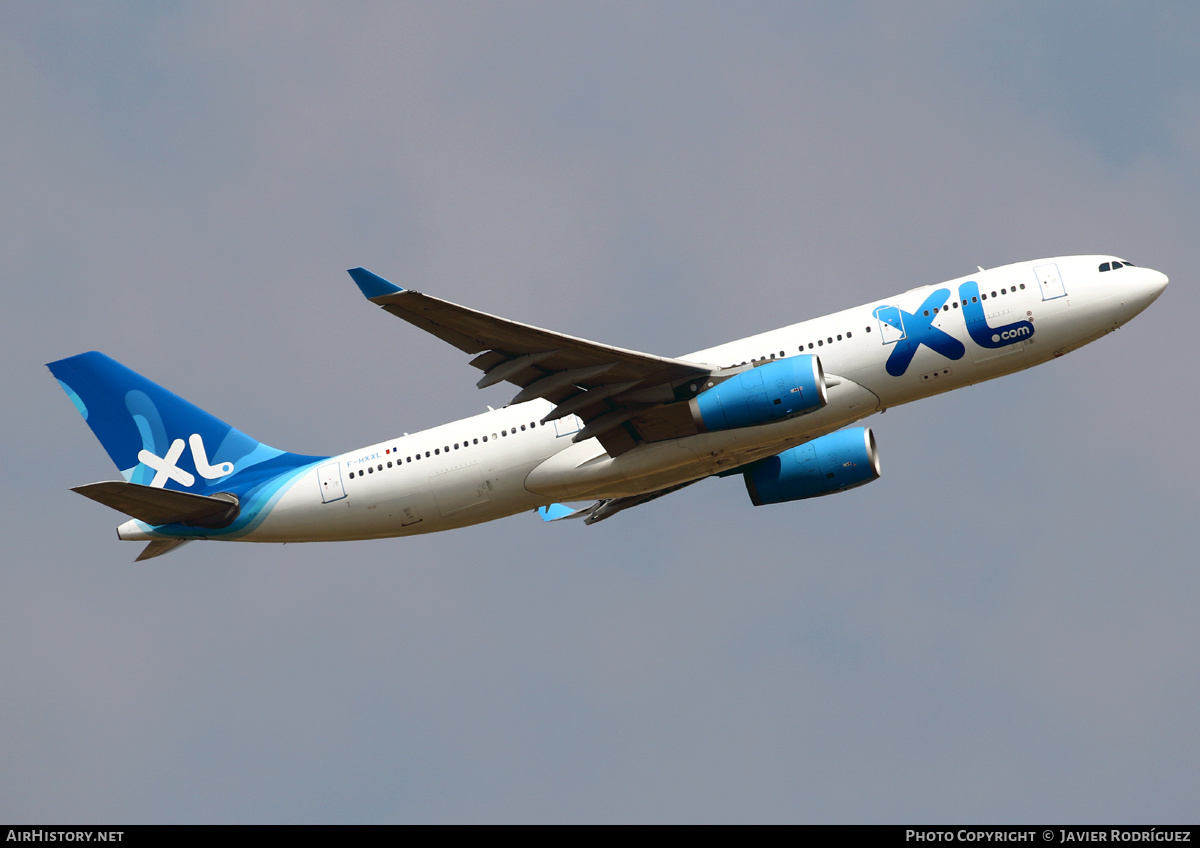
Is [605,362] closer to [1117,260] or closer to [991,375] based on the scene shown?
[991,375]

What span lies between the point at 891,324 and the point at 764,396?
4.39 meters

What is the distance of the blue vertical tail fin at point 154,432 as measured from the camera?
137ft

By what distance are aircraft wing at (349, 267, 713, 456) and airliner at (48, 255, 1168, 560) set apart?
0.15 feet

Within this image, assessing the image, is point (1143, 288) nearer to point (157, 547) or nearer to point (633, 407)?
point (633, 407)

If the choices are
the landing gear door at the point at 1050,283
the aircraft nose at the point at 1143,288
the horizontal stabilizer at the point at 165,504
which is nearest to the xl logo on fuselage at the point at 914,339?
the landing gear door at the point at 1050,283

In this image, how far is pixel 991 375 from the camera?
37125 millimetres

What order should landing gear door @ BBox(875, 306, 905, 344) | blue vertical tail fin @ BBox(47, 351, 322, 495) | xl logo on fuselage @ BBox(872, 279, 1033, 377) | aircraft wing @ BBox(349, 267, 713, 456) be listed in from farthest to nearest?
blue vertical tail fin @ BBox(47, 351, 322, 495)
landing gear door @ BBox(875, 306, 905, 344)
xl logo on fuselage @ BBox(872, 279, 1033, 377)
aircraft wing @ BBox(349, 267, 713, 456)

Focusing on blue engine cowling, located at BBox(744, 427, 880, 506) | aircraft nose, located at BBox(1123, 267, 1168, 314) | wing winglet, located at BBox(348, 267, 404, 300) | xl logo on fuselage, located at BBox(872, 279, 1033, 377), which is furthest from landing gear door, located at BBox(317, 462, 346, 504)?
aircraft nose, located at BBox(1123, 267, 1168, 314)

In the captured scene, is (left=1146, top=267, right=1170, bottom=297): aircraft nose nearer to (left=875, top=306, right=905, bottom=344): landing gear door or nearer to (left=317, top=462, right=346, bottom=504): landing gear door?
(left=875, top=306, right=905, bottom=344): landing gear door

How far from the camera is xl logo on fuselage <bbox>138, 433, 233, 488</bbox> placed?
1645 inches

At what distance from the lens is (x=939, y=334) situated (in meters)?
36.4

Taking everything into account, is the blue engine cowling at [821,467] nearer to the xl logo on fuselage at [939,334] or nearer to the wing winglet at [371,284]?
the xl logo on fuselage at [939,334]

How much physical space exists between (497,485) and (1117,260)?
1845 cm

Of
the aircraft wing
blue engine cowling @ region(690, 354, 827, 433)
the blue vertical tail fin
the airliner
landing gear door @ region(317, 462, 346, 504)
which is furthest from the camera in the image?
the blue vertical tail fin
